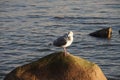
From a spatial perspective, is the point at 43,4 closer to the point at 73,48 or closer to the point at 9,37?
the point at 9,37

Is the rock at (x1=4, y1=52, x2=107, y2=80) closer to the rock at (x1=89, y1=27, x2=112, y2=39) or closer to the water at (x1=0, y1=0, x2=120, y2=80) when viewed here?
the water at (x1=0, y1=0, x2=120, y2=80)

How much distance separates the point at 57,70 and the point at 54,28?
→ 13727 mm

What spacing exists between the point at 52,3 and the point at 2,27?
1060 cm

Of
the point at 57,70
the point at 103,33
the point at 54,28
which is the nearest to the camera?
the point at 57,70

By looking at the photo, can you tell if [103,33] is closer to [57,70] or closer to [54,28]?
[54,28]

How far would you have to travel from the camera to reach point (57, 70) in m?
15.4

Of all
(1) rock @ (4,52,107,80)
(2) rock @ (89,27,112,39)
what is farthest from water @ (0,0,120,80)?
(1) rock @ (4,52,107,80)

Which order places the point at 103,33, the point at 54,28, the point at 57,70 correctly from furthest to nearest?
1. the point at 54,28
2. the point at 103,33
3. the point at 57,70

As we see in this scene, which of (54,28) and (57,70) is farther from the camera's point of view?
(54,28)

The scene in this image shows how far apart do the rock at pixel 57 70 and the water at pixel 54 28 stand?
10.3 feet

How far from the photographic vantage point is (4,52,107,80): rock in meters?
15.4

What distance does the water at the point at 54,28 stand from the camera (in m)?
21.7

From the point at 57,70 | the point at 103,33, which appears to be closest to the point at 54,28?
the point at 103,33

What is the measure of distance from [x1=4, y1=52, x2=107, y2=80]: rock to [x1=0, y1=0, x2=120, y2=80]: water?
3127 mm
